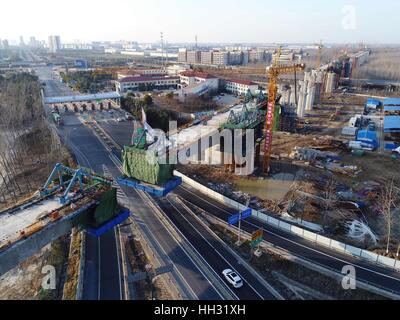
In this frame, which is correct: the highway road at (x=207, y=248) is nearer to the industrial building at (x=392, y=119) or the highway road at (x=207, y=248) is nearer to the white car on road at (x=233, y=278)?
the white car on road at (x=233, y=278)

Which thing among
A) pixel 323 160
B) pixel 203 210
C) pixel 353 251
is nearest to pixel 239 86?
pixel 323 160

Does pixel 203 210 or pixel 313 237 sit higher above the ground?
pixel 203 210

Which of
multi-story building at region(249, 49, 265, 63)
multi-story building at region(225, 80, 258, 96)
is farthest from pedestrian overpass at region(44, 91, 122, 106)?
multi-story building at region(249, 49, 265, 63)

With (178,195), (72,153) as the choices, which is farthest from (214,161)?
(72,153)

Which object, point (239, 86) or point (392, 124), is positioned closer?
point (392, 124)

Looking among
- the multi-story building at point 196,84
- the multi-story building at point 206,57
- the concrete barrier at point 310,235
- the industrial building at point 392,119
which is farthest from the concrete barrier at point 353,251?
the multi-story building at point 206,57

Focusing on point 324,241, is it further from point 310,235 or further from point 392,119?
point 392,119
